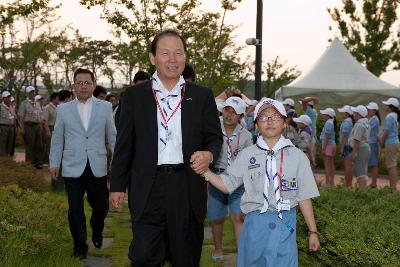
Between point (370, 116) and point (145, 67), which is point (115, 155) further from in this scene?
point (145, 67)

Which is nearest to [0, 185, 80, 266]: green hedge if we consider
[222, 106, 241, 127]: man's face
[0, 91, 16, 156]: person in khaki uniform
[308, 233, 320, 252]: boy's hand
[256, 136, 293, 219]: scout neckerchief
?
[222, 106, 241, 127]: man's face

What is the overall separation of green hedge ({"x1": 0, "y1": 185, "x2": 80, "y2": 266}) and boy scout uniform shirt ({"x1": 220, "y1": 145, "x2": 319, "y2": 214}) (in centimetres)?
227

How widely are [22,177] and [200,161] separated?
20.0ft

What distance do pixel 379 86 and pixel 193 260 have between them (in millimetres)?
24260

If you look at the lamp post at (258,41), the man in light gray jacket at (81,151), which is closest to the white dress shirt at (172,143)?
the man in light gray jacket at (81,151)

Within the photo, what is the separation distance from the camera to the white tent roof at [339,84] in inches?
1077

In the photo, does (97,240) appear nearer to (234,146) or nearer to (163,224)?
(234,146)

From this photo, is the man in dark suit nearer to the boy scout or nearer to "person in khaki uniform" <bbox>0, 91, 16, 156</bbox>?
the boy scout

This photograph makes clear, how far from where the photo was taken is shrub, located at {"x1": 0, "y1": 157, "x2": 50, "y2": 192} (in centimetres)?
978

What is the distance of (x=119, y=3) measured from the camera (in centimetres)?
2289

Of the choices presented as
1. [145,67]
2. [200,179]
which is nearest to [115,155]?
[200,179]

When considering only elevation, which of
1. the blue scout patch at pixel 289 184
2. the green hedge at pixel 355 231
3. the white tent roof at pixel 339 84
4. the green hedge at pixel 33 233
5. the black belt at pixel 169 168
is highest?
the white tent roof at pixel 339 84

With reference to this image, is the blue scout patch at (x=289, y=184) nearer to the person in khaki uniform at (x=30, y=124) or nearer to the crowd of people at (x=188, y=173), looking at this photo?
the crowd of people at (x=188, y=173)

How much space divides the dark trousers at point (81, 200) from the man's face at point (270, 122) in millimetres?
3034
